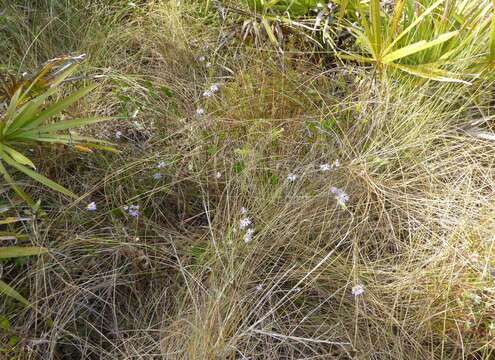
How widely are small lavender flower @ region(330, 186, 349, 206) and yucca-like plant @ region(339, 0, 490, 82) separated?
698mm

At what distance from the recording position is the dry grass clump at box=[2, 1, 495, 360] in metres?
1.65

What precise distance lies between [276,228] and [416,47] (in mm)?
934

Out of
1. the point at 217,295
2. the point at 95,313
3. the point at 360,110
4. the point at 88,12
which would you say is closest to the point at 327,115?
the point at 360,110

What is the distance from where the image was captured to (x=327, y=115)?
88.0 inches

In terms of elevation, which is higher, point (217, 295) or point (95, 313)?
point (217, 295)

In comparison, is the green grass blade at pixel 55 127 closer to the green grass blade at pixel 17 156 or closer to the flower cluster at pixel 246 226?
the green grass blade at pixel 17 156

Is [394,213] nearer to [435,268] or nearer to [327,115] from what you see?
[435,268]

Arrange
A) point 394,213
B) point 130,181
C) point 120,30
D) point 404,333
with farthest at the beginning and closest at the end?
point 120,30 < point 130,181 < point 394,213 < point 404,333

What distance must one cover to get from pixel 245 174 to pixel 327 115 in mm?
446

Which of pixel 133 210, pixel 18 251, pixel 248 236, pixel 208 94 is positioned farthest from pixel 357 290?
pixel 208 94

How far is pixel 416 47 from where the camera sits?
2244mm

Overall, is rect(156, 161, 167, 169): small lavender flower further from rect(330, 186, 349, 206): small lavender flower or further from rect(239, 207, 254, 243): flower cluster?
rect(330, 186, 349, 206): small lavender flower

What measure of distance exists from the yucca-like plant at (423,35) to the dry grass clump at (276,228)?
3.4 inches

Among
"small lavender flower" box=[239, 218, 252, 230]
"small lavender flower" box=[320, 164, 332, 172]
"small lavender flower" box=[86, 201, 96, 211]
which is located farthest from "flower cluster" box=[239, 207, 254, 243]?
"small lavender flower" box=[86, 201, 96, 211]
